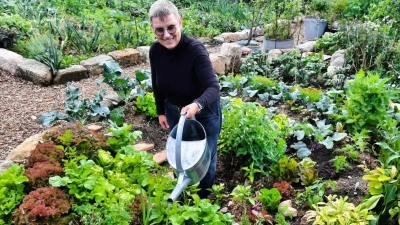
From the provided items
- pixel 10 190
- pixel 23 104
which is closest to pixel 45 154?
pixel 10 190

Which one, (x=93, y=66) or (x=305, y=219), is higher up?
(x=93, y=66)

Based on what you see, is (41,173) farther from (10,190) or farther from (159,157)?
(159,157)

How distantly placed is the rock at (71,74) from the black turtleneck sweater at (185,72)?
2937mm

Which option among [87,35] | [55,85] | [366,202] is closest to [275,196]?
[366,202]

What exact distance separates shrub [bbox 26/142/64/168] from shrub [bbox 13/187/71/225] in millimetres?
342

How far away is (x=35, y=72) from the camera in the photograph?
17.6 ft

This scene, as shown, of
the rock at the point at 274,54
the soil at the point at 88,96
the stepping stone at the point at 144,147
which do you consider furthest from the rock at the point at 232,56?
the stepping stone at the point at 144,147

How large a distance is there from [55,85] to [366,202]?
4028 millimetres

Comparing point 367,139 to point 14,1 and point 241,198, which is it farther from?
point 14,1

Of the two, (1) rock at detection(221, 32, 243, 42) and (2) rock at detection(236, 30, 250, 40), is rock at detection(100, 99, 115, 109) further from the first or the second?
(2) rock at detection(236, 30, 250, 40)

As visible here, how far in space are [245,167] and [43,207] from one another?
153 cm

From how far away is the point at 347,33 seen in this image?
652cm

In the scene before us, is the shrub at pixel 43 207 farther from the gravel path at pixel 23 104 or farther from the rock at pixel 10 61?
the rock at pixel 10 61

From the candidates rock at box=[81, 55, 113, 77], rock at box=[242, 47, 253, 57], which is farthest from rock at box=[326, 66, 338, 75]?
rock at box=[81, 55, 113, 77]
